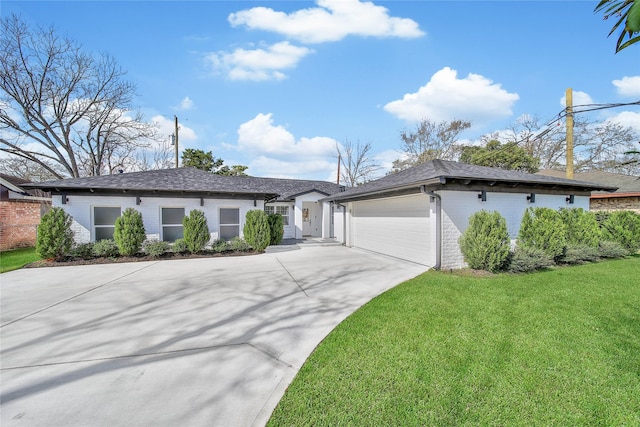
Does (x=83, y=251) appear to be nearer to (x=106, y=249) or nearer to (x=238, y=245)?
(x=106, y=249)

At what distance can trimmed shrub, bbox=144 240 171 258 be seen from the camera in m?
9.88

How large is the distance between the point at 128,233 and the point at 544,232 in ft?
44.7

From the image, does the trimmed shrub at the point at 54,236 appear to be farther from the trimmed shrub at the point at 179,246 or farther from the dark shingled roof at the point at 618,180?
the dark shingled roof at the point at 618,180

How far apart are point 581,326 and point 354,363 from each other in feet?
11.1

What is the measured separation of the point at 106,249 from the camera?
959 cm

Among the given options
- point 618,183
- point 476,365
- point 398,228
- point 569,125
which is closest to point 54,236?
point 398,228

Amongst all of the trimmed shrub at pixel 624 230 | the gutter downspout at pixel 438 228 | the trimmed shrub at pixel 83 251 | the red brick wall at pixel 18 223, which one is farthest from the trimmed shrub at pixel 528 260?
the red brick wall at pixel 18 223

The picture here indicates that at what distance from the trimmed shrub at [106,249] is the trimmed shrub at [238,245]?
3.96 m

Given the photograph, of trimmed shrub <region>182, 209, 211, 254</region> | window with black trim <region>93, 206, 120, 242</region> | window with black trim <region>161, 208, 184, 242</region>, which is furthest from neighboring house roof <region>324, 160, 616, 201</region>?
window with black trim <region>93, 206, 120, 242</region>

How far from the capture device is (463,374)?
2680 millimetres

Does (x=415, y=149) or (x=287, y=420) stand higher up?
(x=415, y=149)

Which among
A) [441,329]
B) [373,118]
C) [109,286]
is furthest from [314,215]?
[441,329]

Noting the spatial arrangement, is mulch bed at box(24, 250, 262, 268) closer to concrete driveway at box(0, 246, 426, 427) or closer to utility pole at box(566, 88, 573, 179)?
concrete driveway at box(0, 246, 426, 427)

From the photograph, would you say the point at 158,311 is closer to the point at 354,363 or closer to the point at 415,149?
the point at 354,363
